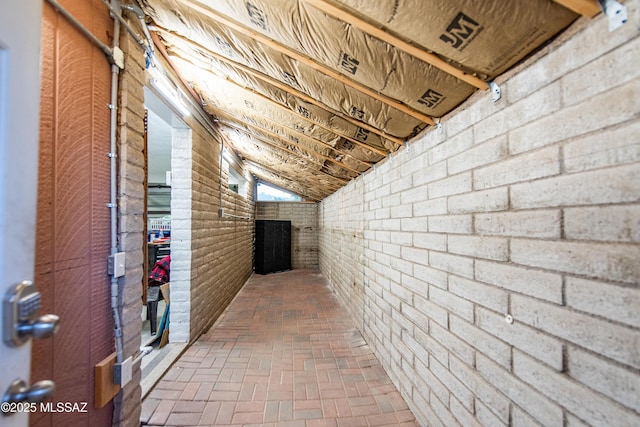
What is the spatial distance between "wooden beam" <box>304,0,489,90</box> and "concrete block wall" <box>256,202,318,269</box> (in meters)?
7.10

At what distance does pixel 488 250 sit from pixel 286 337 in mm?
2623

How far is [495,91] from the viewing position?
1.19 meters

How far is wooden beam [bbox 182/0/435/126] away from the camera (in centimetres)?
146

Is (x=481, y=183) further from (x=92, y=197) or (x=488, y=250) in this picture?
(x=92, y=197)

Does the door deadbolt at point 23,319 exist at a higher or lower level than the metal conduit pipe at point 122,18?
lower

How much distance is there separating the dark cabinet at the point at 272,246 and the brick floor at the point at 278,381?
11.3 feet

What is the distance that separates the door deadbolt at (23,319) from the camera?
646 mm

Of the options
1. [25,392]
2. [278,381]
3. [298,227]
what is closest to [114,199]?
[25,392]

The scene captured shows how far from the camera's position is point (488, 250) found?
121 cm

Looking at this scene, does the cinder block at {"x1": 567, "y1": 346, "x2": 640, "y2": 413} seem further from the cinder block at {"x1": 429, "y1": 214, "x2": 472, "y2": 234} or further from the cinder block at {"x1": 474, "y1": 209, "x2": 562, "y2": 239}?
the cinder block at {"x1": 429, "y1": 214, "x2": 472, "y2": 234}

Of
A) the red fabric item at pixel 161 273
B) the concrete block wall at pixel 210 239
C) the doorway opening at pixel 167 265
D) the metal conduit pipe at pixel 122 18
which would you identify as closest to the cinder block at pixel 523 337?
the doorway opening at pixel 167 265

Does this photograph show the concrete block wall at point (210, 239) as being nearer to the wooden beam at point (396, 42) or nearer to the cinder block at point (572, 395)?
the wooden beam at point (396, 42)

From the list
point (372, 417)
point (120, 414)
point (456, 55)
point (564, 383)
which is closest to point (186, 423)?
point (120, 414)

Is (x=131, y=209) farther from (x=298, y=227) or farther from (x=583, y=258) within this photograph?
(x=298, y=227)
